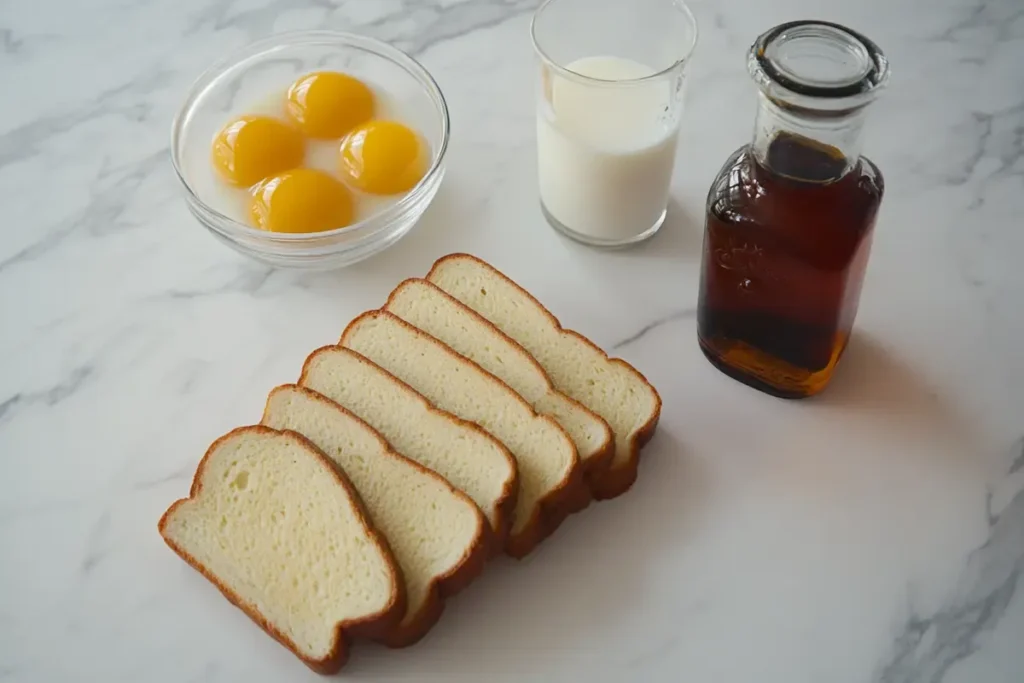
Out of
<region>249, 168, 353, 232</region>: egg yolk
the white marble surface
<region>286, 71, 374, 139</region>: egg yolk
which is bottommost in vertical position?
the white marble surface

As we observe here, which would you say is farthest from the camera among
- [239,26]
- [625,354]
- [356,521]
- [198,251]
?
[239,26]

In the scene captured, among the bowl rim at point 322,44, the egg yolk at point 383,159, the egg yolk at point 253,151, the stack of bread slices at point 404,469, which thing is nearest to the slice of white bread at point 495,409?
the stack of bread slices at point 404,469

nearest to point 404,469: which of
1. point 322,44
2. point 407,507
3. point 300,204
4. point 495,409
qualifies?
point 407,507

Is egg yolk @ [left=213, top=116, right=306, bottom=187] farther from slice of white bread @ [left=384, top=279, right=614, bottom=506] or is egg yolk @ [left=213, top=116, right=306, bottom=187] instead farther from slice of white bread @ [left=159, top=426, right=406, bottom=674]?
slice of white bread @ [left=159, top=426, right=406, bottom=674]

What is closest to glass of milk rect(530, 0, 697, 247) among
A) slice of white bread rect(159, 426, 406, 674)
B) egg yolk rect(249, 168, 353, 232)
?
egg yolk rect(249, 168, 353, 232)

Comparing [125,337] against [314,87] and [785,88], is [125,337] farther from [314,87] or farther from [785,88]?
[785,88]

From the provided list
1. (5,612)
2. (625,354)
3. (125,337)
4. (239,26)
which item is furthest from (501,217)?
(5,612)

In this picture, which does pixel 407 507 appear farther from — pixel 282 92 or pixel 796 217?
pixel 282 92
